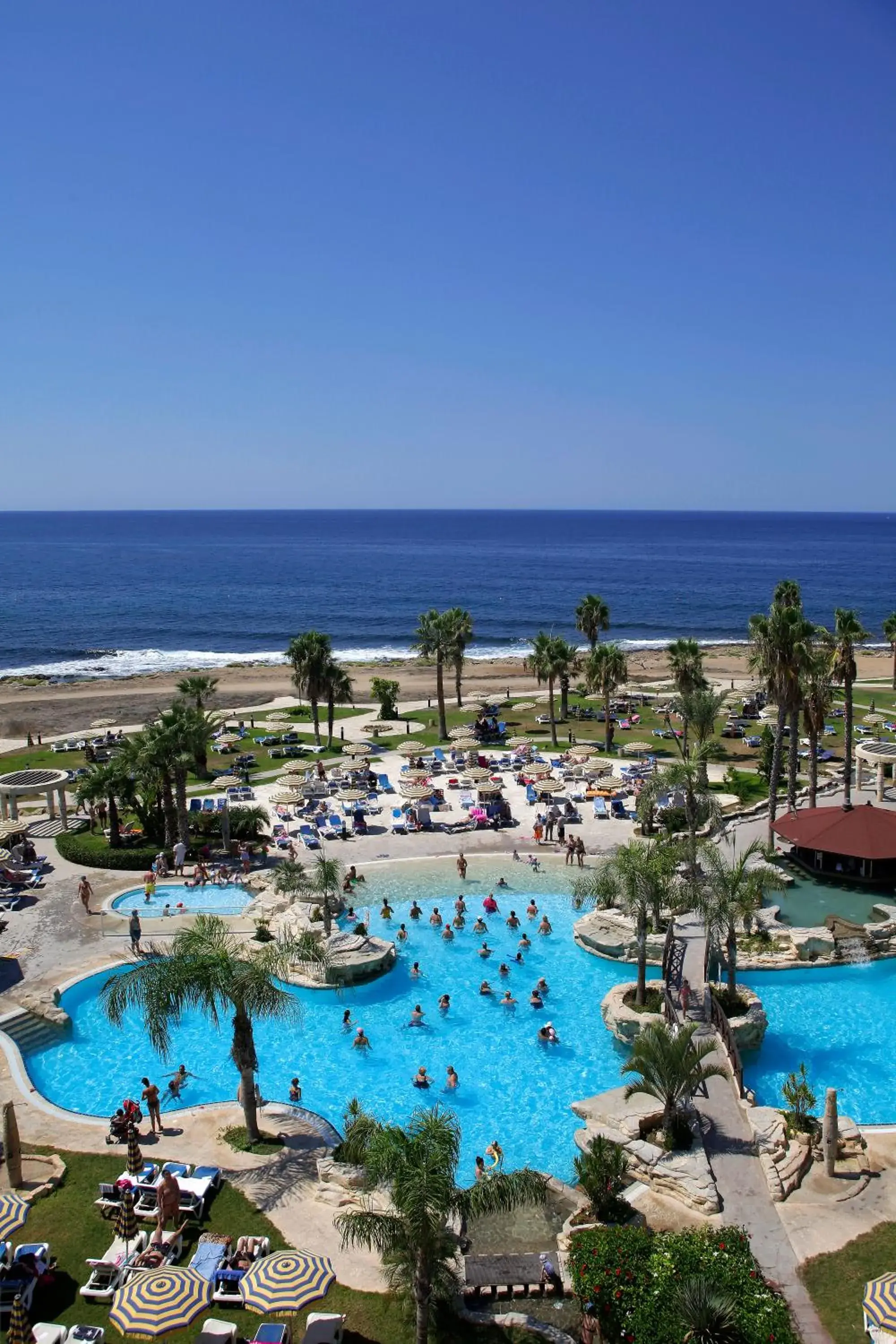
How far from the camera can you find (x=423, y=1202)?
A: 38.3 ft

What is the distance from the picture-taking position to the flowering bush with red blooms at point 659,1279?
1239 cm

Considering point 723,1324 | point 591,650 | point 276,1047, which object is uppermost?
point 591,650

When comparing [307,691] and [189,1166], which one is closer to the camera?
[189,1166]

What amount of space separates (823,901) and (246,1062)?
2121 cm

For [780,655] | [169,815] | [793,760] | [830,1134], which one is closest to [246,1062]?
[830,1134]

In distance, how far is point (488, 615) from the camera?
414 ft

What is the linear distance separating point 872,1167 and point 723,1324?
7.37m

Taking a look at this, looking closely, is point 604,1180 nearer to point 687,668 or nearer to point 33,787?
point 33,787

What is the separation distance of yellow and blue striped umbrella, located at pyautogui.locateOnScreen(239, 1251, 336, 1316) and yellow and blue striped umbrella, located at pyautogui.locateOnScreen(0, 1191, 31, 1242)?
4.12 m

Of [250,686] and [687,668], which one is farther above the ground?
[687,668]

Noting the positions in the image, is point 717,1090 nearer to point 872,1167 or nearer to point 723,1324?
point 872,1167

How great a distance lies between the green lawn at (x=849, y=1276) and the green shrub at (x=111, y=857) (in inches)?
1023

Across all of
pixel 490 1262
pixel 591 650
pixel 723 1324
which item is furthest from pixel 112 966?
pixel 591 650

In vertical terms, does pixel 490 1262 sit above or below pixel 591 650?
below
